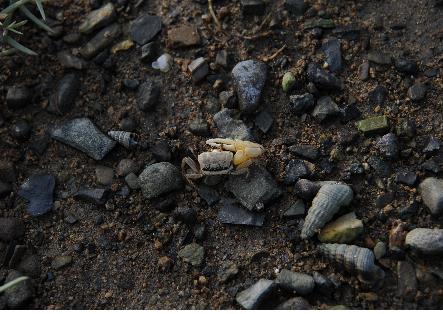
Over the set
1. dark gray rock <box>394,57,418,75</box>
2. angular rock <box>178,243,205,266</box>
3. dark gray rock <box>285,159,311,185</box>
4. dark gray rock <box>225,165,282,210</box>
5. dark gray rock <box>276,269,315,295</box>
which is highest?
dark gray rock <box>394,57,418,75</box>

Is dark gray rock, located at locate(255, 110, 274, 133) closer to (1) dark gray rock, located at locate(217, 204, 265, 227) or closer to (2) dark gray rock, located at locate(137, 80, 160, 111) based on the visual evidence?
(1) dark gray rock, located at locate(217, 204, 265, 227)

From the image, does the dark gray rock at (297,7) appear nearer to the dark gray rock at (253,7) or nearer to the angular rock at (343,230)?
the dark gray rock at (253,7)

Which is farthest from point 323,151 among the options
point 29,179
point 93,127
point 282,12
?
point 29,179

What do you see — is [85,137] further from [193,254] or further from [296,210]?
[296,210]

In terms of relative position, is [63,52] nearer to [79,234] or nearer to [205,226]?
[79,234]

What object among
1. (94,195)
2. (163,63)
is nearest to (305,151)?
(163,63)

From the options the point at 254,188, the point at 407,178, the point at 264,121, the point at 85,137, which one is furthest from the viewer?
the point at 85,137

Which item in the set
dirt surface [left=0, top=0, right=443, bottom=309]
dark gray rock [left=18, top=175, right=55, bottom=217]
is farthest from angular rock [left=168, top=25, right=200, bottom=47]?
dark gray rock [left=18, top=175, right=55, bottom=217]
